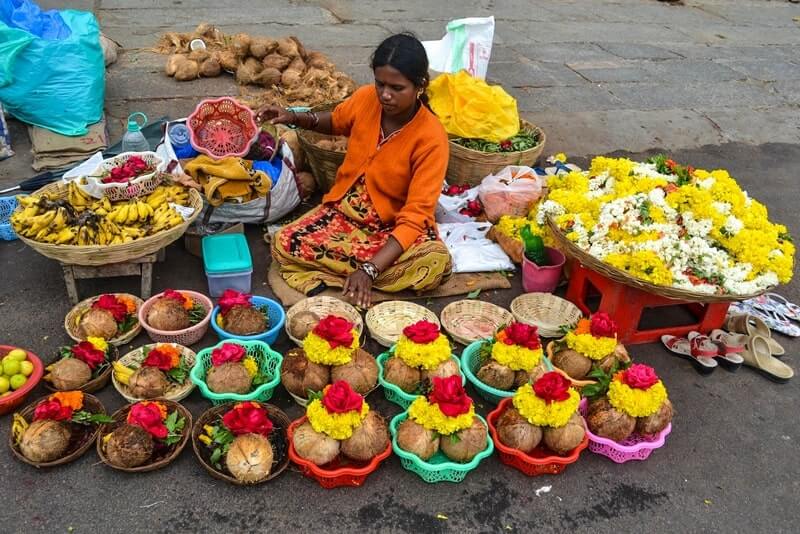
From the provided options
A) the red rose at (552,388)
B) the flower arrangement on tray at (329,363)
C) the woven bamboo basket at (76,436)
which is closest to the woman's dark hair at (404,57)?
the flower arrangement on tray at (329,363)

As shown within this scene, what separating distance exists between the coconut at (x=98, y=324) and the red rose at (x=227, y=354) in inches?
26.0

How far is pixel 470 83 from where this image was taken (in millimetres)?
4941

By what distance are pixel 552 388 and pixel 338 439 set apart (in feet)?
3.03

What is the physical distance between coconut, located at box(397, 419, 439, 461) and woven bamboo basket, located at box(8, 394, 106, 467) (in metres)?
1.32

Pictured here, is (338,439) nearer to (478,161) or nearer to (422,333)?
(422,333)

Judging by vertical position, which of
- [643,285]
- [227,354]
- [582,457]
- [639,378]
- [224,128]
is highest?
[224,128]

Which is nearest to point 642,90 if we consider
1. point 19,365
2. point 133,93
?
point 133,93

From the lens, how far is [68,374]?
2918 millimetres

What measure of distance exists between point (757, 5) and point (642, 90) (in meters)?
7.82

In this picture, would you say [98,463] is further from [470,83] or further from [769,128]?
[769,128]

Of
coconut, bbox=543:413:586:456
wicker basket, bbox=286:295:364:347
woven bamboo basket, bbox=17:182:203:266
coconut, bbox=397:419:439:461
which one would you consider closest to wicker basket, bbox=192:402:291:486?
coconut, bbox=397:419:439:461

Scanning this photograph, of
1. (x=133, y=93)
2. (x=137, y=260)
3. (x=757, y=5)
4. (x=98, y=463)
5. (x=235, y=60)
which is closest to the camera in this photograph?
(x=98, y=463)

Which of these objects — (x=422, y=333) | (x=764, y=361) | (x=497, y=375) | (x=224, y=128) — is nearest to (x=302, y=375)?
(x=422, y=333)

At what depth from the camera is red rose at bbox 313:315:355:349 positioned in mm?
2795
